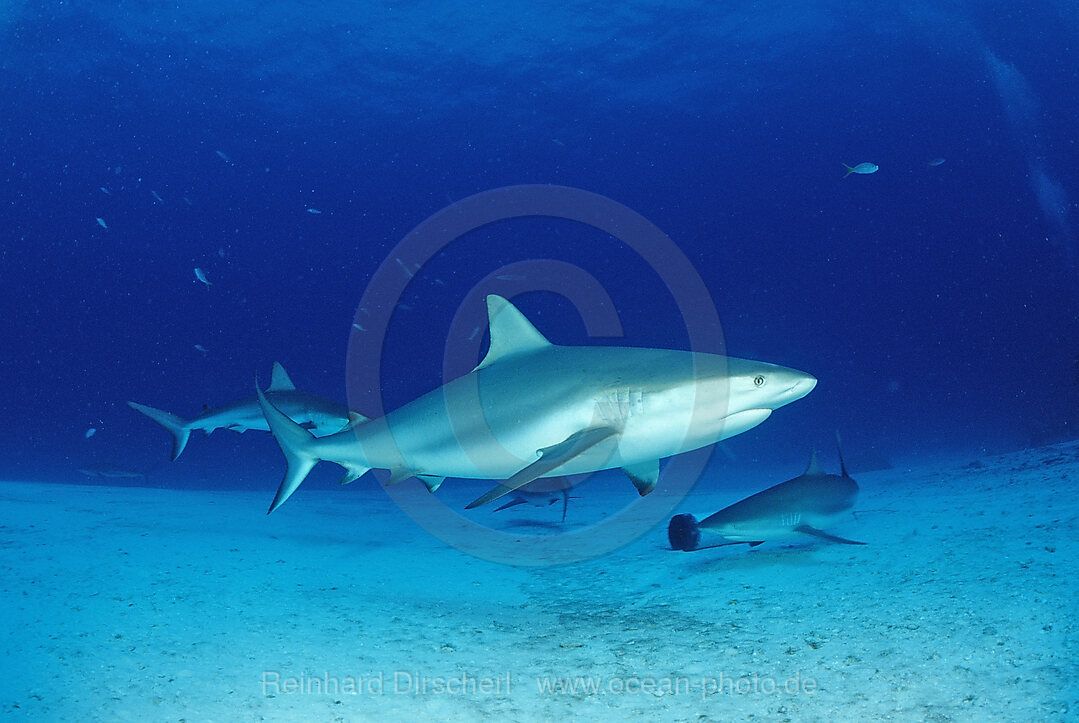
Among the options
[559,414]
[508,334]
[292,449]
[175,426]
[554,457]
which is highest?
[508,334]

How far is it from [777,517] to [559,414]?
2174 millimetres

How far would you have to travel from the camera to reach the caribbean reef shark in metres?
3.20

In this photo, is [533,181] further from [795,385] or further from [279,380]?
[795,385]

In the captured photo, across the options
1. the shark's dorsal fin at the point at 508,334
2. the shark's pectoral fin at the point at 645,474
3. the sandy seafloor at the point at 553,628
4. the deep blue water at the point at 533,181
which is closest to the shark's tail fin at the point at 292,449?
the sandy seafloor at the point at 553,628

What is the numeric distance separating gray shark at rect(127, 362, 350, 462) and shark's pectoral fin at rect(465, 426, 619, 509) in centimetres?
507

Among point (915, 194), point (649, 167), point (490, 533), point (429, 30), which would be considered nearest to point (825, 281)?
point (915, 194)

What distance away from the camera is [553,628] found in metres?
3.59

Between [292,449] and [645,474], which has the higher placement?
[292,449]

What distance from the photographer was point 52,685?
261cm

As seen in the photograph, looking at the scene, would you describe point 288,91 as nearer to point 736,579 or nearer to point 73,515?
point 73,515

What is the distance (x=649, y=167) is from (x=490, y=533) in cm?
5577

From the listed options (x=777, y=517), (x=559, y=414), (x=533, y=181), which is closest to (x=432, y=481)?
(x=559, y=414)

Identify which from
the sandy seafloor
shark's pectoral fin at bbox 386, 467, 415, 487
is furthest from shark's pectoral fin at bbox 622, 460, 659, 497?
shark's pectoral fin at bbox 386, 467, 415, 487

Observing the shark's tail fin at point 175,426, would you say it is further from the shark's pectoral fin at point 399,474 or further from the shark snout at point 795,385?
the shark snout at point 795,385
